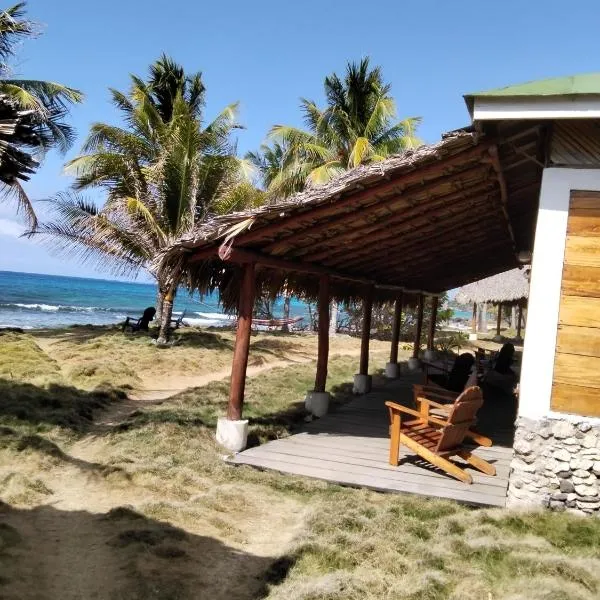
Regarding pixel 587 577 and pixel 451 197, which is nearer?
pixel 587 577

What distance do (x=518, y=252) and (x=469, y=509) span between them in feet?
23.6

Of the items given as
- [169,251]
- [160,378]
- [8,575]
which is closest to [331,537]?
[8,575]

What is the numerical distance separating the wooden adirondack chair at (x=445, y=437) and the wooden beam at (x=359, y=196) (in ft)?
6.09

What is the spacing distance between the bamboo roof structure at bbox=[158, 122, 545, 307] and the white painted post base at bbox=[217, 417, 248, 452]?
1651 mm

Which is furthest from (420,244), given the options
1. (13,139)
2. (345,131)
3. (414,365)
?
(345,131)

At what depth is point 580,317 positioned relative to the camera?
413 cm

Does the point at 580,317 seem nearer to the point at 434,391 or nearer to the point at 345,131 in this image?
the point at 434,391

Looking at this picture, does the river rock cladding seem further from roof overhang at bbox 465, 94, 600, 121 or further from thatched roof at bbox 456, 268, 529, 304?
thatched roof at bbox 456, 268, 529, 304

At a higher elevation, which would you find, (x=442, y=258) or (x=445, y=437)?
(x=442, y=258)

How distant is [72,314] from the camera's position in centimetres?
3916

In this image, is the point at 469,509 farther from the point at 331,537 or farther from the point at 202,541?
the point at 202,541

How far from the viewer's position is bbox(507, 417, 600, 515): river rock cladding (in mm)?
4043

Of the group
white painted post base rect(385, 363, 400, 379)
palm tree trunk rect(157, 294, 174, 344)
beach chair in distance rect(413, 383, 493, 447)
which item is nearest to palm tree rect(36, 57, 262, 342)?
palm tree trunk rect(157, 294, 174, 344)

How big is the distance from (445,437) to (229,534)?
7.17 ft
